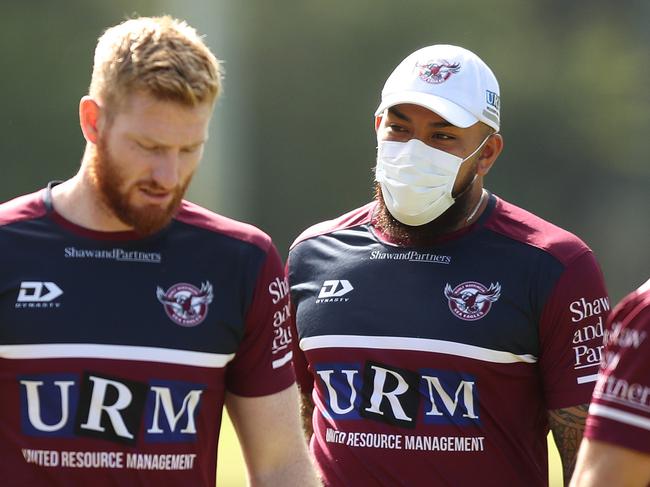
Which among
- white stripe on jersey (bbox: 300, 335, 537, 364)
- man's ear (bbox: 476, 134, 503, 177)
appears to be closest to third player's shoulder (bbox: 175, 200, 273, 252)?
white stripe on jersey (bbox: 300, 335, 537, 364)

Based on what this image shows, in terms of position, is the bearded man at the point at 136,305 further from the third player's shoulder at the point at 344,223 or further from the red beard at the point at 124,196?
the third player's shoulder at the point at 344,223

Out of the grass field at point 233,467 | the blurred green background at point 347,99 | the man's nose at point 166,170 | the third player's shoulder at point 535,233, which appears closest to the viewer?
the man's nose at point 166,170

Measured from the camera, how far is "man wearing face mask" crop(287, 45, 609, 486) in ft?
11.9

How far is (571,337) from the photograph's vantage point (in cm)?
356

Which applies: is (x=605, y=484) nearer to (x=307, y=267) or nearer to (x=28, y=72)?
(x=307, y=267)

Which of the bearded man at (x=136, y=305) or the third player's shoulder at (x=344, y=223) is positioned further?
the third player's shoulder at (x=344, y=223)

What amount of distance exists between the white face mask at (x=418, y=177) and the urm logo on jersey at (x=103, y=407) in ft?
3.53

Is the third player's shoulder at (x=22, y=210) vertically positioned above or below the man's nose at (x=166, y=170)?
below

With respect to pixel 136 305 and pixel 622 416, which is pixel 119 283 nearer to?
pixel 136 305

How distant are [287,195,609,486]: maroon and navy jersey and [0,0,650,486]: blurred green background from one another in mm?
8700

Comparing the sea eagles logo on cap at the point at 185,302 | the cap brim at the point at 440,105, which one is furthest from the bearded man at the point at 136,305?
the cap brim at the point at 440,105

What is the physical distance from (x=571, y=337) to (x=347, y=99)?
10739mm

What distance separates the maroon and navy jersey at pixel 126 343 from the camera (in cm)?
298

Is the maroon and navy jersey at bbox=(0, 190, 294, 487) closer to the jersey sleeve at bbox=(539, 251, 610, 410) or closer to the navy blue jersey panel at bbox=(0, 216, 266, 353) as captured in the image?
the navy blue jersey panel at bbox=(0, 216, 266, 353)
